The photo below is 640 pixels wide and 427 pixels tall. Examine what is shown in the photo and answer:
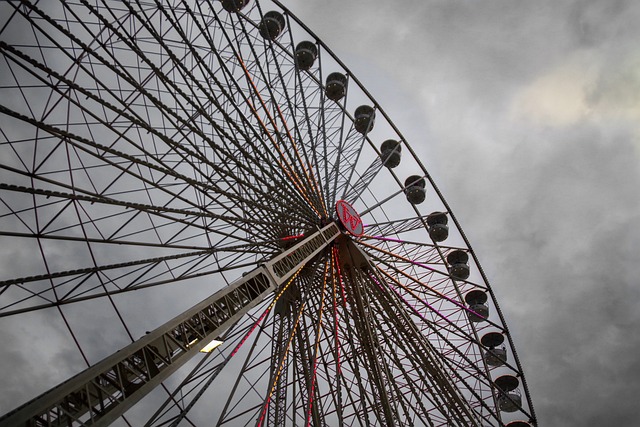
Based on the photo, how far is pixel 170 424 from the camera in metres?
10.3

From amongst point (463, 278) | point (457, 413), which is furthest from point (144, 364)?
point (463, 278)

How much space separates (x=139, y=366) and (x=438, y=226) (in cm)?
1657

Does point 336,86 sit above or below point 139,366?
above

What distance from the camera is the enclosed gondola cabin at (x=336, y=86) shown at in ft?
67.2

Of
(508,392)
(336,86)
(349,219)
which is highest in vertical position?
(336,86)

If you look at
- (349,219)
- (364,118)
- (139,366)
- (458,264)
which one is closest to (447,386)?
(349,219)

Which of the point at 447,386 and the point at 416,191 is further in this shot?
the point at 416,191

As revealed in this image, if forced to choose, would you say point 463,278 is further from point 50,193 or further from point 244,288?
point 50,193

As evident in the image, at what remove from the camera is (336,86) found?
20453 millimetres

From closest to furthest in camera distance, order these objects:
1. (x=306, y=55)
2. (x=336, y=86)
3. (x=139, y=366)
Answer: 1. (x=139, y=366)
2. (x=306, y=55)
3. (x=336, y=86)

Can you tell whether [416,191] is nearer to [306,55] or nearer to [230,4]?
[306,55]

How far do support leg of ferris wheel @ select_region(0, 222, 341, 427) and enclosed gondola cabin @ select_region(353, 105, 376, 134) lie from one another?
11.6m

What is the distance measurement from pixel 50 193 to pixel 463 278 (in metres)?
17.5

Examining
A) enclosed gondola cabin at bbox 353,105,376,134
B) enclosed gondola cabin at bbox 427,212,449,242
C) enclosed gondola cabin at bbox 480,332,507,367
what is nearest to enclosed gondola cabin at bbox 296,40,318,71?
enclosed gondola cabin at bbox 353,105,376,134
